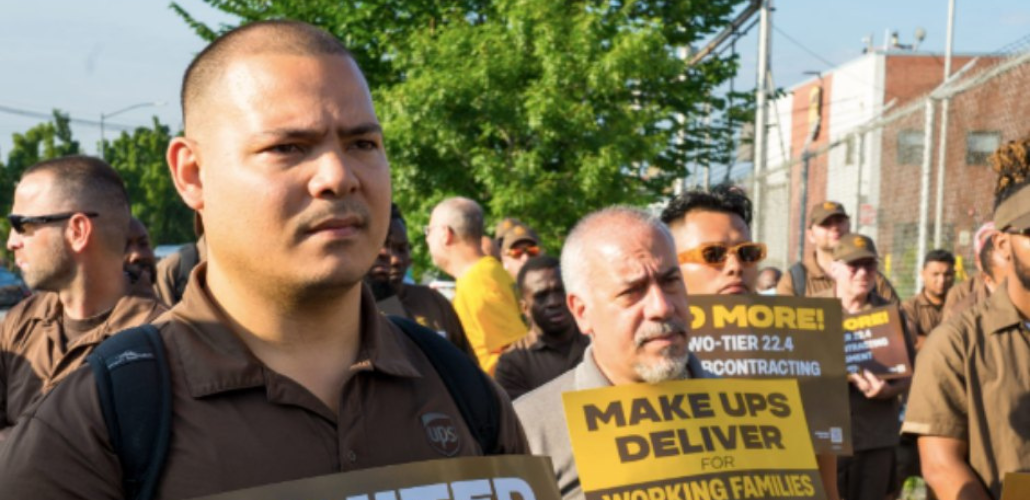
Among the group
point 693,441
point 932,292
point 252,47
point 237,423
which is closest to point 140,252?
point 693,441

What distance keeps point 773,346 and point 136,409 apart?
345cm

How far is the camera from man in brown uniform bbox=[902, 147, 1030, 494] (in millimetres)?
4723

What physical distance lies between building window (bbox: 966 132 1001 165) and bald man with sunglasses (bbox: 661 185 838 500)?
6.86 meters

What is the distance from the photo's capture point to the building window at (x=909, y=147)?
14.4m

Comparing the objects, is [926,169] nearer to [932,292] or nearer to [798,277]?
[932,292]

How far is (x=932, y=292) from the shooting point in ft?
40.0

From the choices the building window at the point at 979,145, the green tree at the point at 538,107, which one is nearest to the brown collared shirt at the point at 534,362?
the building window at the point at 979,145

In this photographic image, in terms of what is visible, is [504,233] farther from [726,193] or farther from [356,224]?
[356,224]

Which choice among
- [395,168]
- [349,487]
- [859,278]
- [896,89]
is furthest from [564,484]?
[896,89]

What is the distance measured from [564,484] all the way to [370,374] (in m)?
1.75

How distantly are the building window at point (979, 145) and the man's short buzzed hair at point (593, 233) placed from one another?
8.03m

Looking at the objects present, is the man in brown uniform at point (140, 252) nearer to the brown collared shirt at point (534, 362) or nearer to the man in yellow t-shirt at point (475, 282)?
the man in yellow t-shirt at point (475, 282)

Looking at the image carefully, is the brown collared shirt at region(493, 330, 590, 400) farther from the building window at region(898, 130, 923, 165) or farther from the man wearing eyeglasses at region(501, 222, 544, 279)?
the building window at region(898, 130, 923, 165)

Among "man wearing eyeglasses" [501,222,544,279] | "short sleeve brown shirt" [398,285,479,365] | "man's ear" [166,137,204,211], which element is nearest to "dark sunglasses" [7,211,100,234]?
"short sleeve brown shirt" [398,285,479,365]
